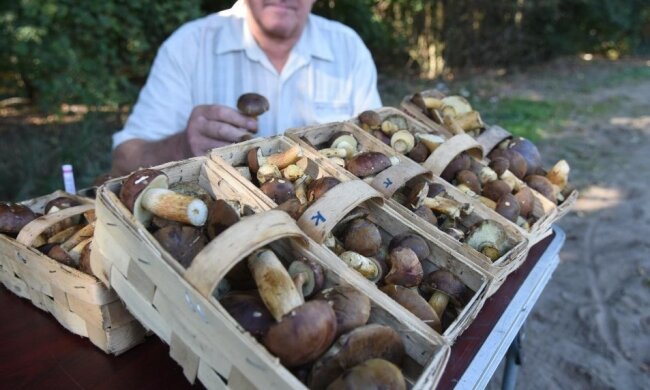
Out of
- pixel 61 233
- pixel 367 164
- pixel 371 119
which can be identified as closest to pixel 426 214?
pixel 367 164

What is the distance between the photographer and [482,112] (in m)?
7.62

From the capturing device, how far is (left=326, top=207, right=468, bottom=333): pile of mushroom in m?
1.15

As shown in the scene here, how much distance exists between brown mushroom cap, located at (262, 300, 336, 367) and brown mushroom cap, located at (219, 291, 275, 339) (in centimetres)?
3

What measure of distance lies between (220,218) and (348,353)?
401 mm

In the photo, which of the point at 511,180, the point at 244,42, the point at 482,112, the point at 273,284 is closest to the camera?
the point at 273,284

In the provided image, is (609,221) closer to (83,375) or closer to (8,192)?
(83,375)

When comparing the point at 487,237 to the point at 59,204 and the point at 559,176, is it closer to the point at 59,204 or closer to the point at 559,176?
the point at 559,176

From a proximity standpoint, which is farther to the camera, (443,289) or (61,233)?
(61,233)

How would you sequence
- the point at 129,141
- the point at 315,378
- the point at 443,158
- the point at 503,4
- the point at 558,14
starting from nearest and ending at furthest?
the point at 315,378 → the point at 443,158 → the point at 129,141 → the point at 503,4 → the point at 558,14

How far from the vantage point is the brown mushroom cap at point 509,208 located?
5.25 ft

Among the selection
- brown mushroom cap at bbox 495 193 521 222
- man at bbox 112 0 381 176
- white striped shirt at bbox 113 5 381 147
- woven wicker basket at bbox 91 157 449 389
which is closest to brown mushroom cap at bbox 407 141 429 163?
brown mushroom cap at bbox 495 193 521 222

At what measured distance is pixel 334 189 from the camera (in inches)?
47.6

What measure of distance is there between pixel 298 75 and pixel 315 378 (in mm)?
2390

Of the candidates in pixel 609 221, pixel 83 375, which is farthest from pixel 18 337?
pixel 609 221
